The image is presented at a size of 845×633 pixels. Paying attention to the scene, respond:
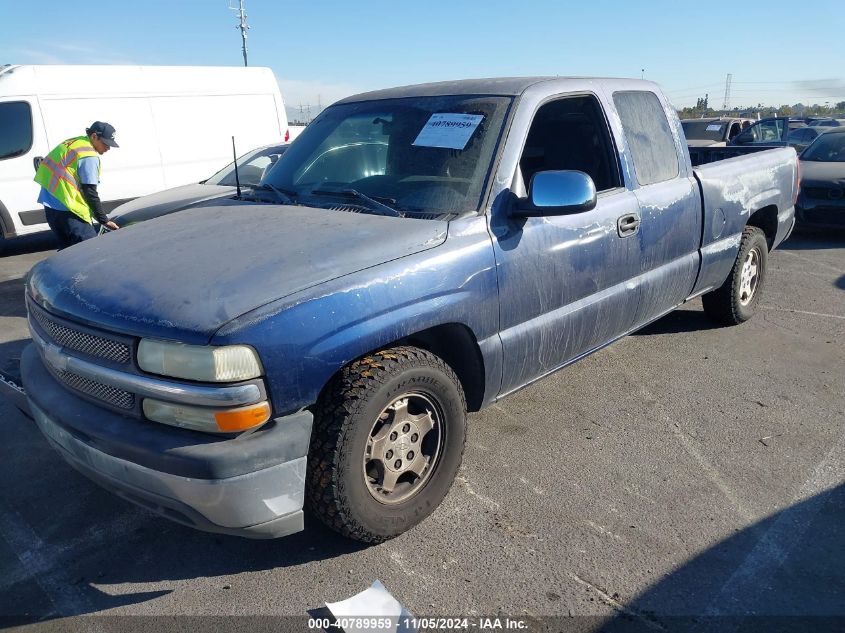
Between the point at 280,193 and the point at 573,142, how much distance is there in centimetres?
185

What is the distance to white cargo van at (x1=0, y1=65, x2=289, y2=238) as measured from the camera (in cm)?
911

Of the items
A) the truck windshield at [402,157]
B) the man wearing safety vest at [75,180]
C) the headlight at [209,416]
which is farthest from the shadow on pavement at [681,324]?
the man wearing safety vest at [75,180]

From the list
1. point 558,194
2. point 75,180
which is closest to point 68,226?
point 75,180

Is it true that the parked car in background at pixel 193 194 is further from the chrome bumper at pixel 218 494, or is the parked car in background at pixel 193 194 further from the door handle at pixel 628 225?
the chrome bumper at pixel 218 494

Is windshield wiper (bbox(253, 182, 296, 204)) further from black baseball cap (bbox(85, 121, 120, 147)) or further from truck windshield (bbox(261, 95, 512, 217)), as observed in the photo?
black baseball cap (bbox(85, 121, 120, 147))

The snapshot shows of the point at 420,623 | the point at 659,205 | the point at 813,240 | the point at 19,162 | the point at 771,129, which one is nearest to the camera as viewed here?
the point at 420,623

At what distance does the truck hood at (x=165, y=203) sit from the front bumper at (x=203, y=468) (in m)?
4.87

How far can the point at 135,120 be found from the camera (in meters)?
10.1

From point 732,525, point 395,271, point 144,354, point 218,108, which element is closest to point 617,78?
point 395,271

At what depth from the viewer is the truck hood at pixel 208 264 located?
→ 2.35 metres

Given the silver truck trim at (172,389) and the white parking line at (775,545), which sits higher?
the silver truck trim at (172,389)

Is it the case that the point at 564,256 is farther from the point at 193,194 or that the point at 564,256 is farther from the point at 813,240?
the point at 813,240

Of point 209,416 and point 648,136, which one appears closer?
point 209,416

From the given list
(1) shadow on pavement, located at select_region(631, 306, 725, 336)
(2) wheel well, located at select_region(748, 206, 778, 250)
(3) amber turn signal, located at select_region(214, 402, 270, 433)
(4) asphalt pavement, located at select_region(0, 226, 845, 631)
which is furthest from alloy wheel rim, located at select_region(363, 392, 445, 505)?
(2) wheel well, located at select_region(748, 206, 778, 250)
